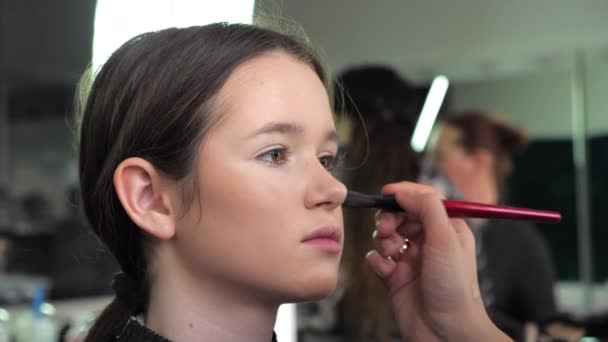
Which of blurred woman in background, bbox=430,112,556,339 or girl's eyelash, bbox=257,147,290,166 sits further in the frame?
blurred woman in background, bbox=430,112,556,339

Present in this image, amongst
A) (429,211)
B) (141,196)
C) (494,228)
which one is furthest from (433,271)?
(494,228)

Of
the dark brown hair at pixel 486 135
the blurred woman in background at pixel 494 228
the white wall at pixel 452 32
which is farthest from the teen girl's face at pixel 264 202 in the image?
the dark brown hair at pixel 486 135

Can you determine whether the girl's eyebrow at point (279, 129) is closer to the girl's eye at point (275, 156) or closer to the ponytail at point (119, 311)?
the girl's eye at point (275, 156)

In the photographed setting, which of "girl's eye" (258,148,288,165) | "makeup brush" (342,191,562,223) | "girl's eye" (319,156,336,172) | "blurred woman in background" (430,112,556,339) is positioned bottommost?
"blurred woman in background" (430,112,556,339)

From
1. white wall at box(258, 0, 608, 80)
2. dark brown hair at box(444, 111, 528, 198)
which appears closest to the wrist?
white wall at box(258, 0, 608, 80)

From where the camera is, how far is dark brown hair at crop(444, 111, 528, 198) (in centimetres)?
173

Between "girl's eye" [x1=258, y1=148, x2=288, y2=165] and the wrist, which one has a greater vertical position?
"girl's eye" [x1=258, y1=148, x2=288, y2=165]

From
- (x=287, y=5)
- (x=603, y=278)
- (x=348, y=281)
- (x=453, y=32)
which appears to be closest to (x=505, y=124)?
(x=453, y=32)

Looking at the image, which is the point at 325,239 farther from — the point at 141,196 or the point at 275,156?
the point at 141,196

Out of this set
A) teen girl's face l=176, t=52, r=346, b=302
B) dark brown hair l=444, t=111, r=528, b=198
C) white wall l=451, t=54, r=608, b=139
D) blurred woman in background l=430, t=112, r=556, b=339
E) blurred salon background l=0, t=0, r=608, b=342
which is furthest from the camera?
white wall l=451, t=54, r=608, b=139

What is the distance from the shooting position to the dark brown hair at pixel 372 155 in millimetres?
1271

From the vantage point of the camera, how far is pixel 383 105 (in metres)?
1.29

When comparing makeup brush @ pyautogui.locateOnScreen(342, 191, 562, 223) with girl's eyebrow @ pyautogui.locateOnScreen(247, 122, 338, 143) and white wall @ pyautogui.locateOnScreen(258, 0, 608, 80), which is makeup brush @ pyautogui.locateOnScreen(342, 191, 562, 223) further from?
white wall @ pyautogui.locateOnScreen(258, 0, 608, 80)

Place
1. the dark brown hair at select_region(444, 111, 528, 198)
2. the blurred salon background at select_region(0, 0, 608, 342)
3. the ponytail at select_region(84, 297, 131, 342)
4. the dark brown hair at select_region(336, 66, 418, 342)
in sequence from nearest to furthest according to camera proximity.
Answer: the ponytail at select_region(84, 297, 131, 342)
the dark brown hair at select_region(336, 66, 418, 342)
the blurred salon background at select_region(0, 0, 608, 342)
the dark brown hair at select_region(444, 111, 528, 198)
